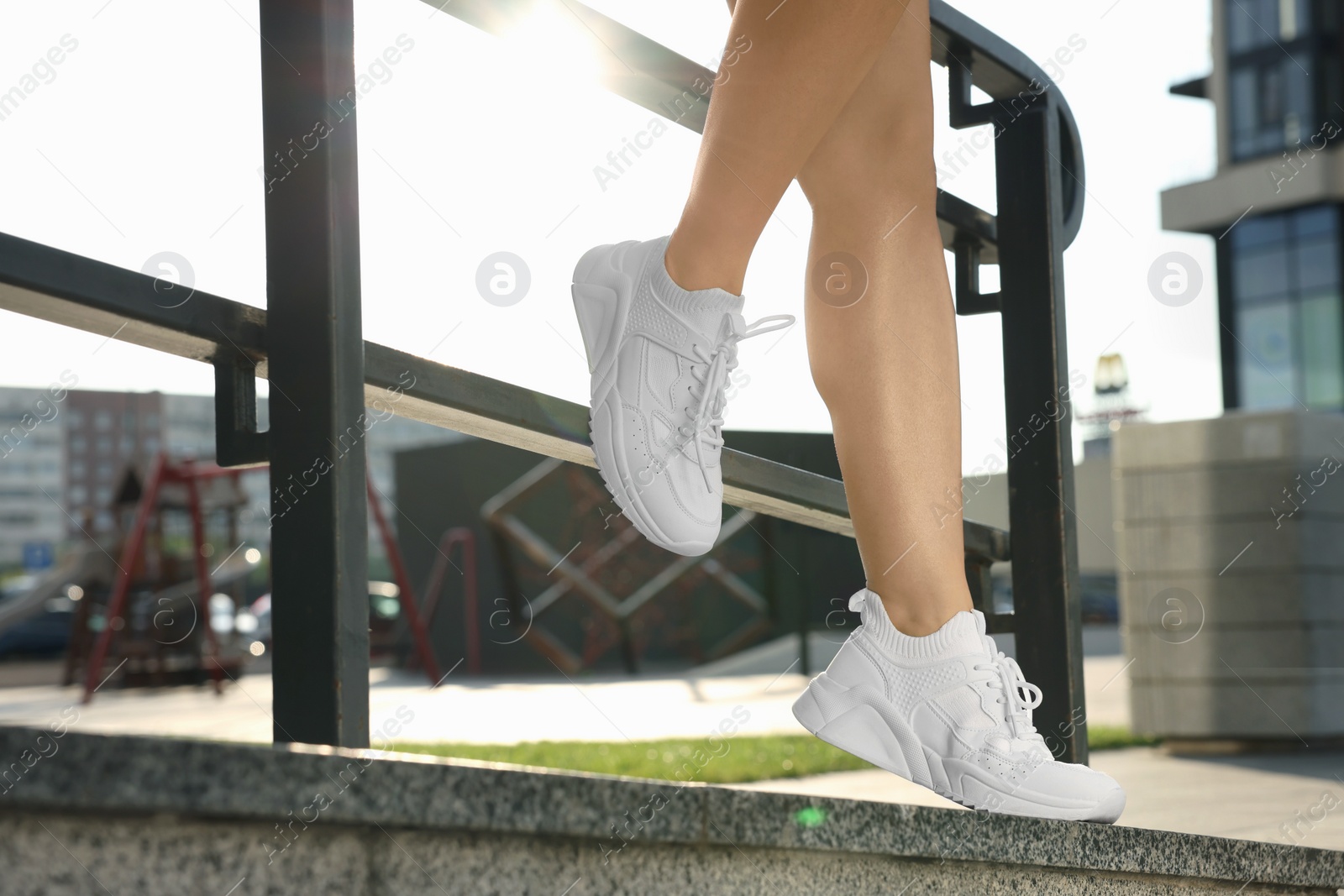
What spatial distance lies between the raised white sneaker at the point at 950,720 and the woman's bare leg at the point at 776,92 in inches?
15.0

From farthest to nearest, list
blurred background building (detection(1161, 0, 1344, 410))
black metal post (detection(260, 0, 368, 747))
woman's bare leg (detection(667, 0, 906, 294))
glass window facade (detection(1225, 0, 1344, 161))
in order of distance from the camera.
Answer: blurred background building (detection(1161, 0, 1344, 410))
glass window facade (detection(1225, 0, 1344, 161))
woman's bare leg (detection(667, 0, 906, 294))
black metal post (detection(260, 0, 368, 747))

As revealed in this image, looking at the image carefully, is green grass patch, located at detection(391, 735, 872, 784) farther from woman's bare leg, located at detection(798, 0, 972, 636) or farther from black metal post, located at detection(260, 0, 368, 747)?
black metal post, located at detection(260, 0, 368, 747)

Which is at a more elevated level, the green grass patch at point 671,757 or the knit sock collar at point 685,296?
the knit sock collar at point 685,296

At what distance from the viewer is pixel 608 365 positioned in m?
1.07

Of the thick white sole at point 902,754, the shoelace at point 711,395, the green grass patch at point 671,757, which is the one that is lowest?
the green grass patch at point 671,757

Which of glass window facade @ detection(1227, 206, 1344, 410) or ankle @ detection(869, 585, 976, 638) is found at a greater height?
glass window facade @ detection(1227, 206, 1344, 410)

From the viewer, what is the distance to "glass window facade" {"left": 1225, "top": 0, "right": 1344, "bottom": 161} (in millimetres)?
20188

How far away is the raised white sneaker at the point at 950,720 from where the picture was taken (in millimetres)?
976

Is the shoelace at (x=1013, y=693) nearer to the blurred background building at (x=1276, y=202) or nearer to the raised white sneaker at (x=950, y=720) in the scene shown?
the raised white sneaker at (x=950, y=720)

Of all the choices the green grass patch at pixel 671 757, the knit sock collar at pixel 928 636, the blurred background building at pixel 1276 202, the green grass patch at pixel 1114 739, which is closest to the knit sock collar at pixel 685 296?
the knit sock collar at pixel 928 636

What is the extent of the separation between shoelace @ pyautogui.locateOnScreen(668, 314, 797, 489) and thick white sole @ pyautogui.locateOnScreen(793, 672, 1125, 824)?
0.23 m

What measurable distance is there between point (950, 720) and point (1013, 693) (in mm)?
63

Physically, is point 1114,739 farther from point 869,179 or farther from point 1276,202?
point 1276,202

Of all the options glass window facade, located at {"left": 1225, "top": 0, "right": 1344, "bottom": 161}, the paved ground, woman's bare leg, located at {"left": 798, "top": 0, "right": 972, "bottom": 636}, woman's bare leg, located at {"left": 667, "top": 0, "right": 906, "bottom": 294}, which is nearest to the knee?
woman's bare leg, located at {"left": 798, "top": 0, "right": 972, "bottom": 636}
